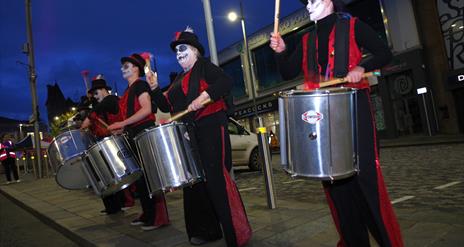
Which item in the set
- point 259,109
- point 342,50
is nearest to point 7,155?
point 259,109

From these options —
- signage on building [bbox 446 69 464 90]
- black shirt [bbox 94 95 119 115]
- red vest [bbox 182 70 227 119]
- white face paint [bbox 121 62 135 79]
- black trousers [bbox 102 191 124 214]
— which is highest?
signage on building [bbox 446 69 464 90]

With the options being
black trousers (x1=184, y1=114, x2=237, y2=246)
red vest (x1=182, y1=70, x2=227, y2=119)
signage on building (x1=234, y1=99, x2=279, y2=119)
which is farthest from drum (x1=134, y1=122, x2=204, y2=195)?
signage on building (x1=234, y1=99, x2=279, y2=119)

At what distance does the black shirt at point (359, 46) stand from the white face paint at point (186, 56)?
1166 mm

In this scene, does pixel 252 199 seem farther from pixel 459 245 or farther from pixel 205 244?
pixel 459 245

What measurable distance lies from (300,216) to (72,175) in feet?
9.63

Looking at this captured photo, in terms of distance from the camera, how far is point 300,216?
4.64m

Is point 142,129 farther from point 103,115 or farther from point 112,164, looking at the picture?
point 103,115

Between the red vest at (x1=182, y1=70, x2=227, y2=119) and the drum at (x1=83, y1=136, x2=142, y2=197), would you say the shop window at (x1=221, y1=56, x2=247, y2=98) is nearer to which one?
the drum at (x1=83, y1=136, x2=142, y2=197)

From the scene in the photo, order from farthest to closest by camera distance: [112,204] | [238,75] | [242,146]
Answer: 1. [238,75]
2. [242,146]
3. [112,204]

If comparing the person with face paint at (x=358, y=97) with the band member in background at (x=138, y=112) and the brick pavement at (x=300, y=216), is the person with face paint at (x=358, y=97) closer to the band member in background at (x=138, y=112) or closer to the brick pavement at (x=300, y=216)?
the brick pavement at (x=300, y=216)

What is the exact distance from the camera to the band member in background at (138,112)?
4.84m

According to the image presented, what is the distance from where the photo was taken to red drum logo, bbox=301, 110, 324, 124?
7.55 feet

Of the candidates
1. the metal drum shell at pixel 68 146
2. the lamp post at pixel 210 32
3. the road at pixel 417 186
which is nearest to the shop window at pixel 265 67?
the road at pixel 417 186

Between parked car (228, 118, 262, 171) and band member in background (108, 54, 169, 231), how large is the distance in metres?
6.48
